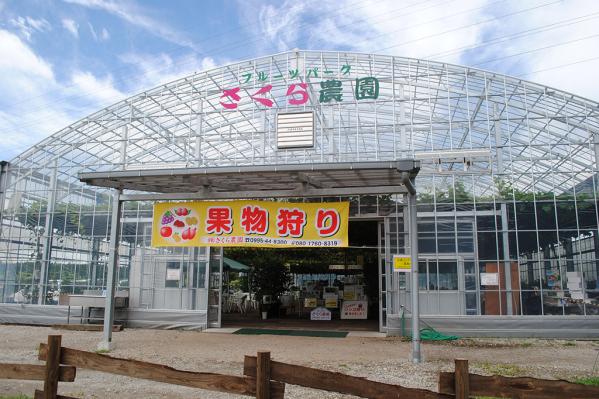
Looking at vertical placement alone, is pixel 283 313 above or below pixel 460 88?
below

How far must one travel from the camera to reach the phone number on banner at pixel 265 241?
37.7 ft

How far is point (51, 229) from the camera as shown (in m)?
16.8

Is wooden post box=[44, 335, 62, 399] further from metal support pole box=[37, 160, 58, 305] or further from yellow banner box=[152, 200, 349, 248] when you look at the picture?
metal support pole box=[37, 160, 58, 305]

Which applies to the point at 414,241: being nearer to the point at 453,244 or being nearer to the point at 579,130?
the point at 453,244

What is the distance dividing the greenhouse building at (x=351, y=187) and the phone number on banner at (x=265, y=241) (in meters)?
0.78

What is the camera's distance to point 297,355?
36.2 feet

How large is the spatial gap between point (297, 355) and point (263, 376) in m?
7.16

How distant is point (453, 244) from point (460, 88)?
4.71 m

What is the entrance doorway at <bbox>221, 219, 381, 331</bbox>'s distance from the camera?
780 inches

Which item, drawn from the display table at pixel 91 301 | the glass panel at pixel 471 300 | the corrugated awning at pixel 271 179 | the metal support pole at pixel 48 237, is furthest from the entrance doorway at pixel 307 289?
the corrugated awning at pixel 271 179

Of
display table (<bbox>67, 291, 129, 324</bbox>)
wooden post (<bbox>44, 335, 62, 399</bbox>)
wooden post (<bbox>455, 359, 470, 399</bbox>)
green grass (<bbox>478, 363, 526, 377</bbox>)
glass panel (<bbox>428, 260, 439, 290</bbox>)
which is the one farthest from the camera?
display table (<bbox>67, 291, 129, 324</bbox>)

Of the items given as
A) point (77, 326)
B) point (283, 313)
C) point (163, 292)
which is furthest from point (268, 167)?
point (283, 313)

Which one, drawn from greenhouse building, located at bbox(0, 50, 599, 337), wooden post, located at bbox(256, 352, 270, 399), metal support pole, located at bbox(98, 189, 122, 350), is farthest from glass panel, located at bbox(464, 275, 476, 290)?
wooden post, located at bbox(256, 352, 270, 399)

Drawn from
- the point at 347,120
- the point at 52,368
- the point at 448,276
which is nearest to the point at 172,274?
the point at 347,120
